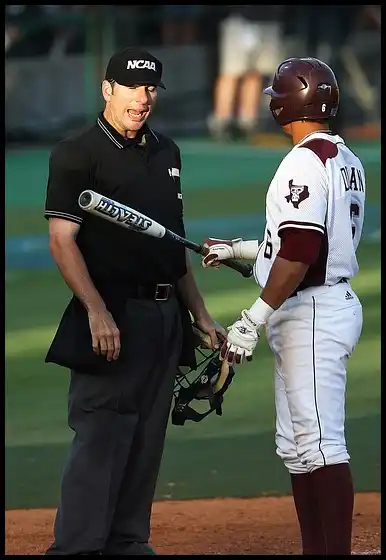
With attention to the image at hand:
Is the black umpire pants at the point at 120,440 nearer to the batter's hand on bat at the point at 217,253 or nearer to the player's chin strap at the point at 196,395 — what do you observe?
the player's chin strap at the point at 196,395

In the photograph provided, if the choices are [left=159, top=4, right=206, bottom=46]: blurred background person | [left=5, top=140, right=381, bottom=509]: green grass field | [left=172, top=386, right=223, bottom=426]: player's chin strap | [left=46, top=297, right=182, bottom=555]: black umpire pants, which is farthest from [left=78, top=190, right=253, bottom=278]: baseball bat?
[left=159, top=4, right=206, bottom=46]: blurred background person

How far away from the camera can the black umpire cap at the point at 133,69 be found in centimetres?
453

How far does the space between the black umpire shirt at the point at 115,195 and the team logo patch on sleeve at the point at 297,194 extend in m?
0.57

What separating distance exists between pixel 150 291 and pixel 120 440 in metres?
0.58

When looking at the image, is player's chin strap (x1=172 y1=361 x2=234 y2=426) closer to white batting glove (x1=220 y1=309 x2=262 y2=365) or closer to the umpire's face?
white batting glove (x1=220 y1=309 x2=262 y2=365)

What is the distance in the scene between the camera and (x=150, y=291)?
469 centimetres

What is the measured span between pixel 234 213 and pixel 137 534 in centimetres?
1529

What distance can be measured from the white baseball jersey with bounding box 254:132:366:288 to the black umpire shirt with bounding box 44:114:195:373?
0.44m

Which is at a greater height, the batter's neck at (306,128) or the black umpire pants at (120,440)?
Answer: the batter's neck at (306,128)

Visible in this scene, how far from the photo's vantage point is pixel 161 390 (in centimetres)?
475

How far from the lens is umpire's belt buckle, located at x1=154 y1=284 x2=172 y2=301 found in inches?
185

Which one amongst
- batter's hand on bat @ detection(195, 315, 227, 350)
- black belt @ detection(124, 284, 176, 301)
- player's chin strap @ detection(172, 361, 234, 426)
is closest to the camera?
black belt @ detection(124, 284, 176, 301)

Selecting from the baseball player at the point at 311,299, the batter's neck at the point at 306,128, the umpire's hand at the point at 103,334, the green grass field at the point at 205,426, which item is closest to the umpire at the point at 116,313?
the umpire's hand at the point at 103,334

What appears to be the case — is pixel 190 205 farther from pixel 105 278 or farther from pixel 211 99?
pixel 211 99
